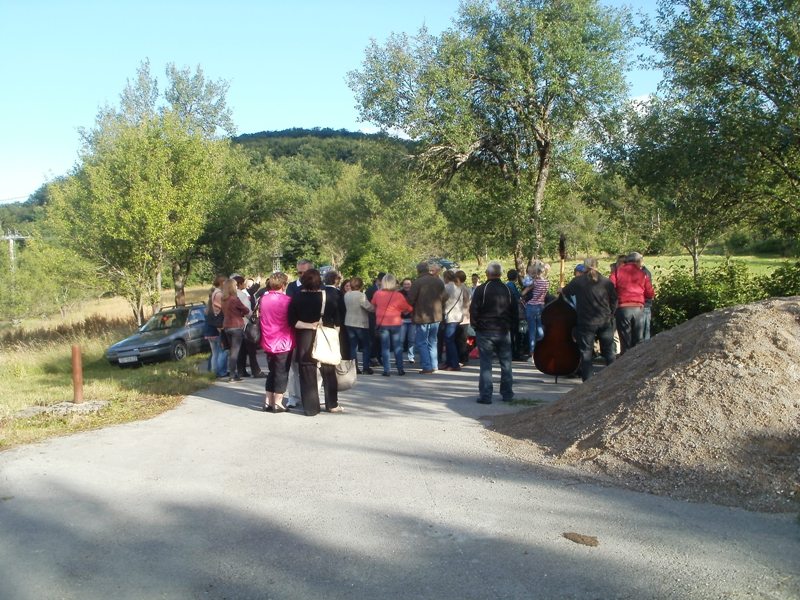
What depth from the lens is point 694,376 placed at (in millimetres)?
7012

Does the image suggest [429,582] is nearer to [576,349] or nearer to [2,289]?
[576,349]

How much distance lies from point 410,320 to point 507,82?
31.5 feet

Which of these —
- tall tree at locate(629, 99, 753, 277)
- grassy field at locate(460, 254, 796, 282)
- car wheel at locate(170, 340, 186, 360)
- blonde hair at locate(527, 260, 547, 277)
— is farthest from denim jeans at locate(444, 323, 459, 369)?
car wheel at locate(170, 340, 186, 360)

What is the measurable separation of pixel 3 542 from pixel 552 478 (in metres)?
4.31

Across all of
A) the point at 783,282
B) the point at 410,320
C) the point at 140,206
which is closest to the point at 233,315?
the point at 410,320

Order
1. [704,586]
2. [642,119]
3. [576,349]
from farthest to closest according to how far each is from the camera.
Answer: [642,119], [576,349], [704,586]

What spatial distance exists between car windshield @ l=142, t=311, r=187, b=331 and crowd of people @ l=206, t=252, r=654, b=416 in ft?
14.5

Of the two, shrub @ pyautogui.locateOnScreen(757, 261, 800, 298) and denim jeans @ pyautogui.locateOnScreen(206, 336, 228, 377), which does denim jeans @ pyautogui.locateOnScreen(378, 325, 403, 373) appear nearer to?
denim jeans @ pyautogui.locateOnScreen(206, 336, 228, 377)

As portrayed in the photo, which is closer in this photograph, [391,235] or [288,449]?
[288,449]

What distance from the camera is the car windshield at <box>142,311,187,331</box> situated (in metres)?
19.6

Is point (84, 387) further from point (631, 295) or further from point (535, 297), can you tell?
point (631, 295)

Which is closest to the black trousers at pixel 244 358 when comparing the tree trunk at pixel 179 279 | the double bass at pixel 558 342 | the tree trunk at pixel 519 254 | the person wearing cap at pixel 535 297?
the person wearing cap at pixel 535 297

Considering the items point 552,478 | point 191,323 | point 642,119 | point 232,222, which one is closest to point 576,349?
point 552,478

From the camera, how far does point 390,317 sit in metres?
13.5
